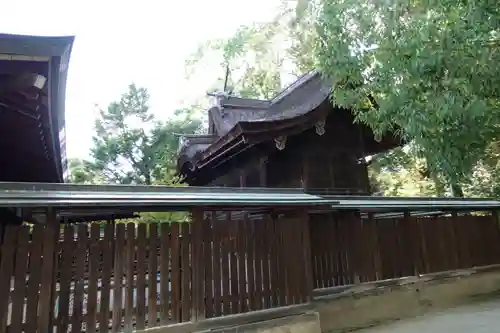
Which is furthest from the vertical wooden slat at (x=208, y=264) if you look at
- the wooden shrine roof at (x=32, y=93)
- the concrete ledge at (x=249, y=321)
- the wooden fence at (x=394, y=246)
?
the wooden fence at (x=394, y=246)

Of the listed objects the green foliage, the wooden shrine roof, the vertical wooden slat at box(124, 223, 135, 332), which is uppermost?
the green foliage

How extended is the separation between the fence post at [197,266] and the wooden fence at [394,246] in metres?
2.62

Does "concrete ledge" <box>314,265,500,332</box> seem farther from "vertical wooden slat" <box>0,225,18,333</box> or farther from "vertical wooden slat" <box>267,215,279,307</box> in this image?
"vertical wooden slat" <box>0,225,18,333</box>

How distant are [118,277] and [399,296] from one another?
6.02 meters

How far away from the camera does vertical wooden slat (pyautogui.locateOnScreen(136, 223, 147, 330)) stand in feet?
15.5

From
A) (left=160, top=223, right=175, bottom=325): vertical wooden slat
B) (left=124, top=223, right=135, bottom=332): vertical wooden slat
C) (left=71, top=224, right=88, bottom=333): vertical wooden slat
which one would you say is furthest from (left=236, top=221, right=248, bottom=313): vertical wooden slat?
(left=71, top=224, right=88, bottom=333): vertical wooden slat

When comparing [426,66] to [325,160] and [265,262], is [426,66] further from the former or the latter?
[325,160]

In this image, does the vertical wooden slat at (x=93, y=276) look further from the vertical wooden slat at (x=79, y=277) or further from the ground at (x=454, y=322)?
the ground at (x=454, y=322)

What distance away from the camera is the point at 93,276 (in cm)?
452

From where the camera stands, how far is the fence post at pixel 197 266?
5.14 meters

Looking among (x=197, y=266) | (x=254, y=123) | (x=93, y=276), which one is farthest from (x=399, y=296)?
(x=93, y=276)

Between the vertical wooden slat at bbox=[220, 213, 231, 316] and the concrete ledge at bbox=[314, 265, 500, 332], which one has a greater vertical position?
the vertical wooden slat at bbox=[220, 213, 231, 316]

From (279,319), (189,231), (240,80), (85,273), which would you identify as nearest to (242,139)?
(189,231)

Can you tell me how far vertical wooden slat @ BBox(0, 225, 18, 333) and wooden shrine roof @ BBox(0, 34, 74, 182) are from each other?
1.08 meters
